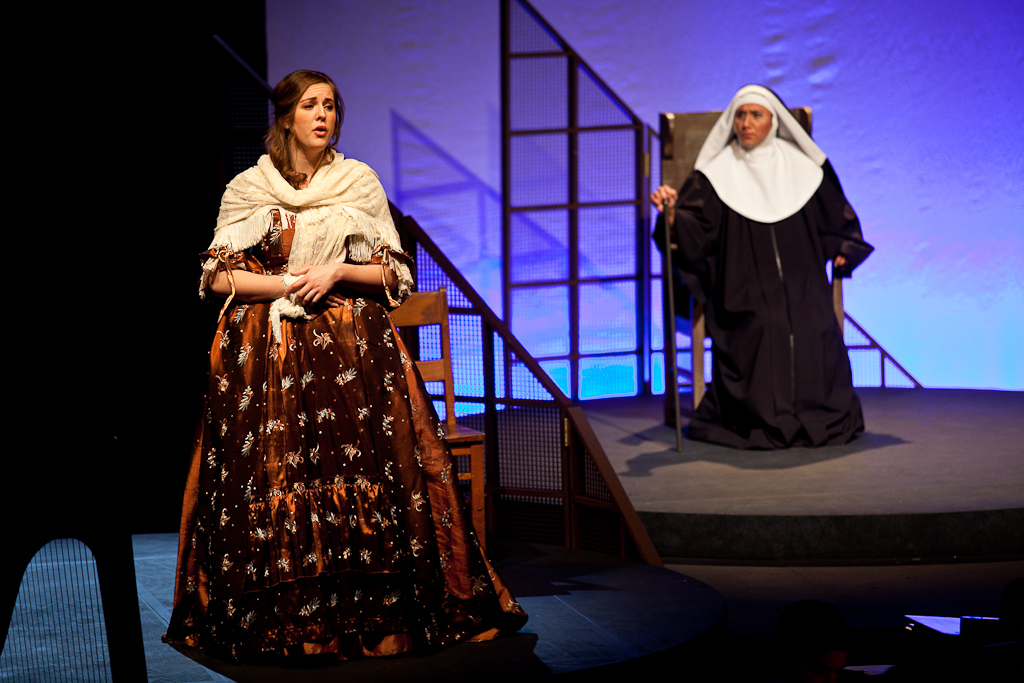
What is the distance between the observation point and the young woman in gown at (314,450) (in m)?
2.13

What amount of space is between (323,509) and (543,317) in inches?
135

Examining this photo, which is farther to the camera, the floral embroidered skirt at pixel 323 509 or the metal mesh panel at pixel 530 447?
the metal mesh panel at pixel 530 447

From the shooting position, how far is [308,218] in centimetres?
222

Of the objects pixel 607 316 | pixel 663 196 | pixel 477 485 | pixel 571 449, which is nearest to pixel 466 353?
pixel 571 449

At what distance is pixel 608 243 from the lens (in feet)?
18.4

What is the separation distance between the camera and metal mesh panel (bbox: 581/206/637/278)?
5.59 m

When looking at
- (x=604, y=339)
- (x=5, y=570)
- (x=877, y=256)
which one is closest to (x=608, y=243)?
(x=604, y=339)

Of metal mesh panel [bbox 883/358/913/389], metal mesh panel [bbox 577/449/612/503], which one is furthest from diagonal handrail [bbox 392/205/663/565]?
metal mesh panel [bbox 883/358/913/389]

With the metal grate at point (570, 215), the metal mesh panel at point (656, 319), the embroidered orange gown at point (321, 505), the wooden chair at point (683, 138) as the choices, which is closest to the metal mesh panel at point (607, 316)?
the metal grate at point (570, 215)

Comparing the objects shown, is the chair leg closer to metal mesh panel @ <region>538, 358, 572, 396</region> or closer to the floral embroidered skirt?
the floral embroidered skirt

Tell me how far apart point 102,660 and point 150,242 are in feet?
5.20

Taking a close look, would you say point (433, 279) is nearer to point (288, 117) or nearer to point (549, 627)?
point (288, 117)

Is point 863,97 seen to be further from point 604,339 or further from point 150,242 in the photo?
point 150,242

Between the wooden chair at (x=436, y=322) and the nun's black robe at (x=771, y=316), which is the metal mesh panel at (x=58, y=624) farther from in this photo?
the nun's black robe at (x=771, y=316)
